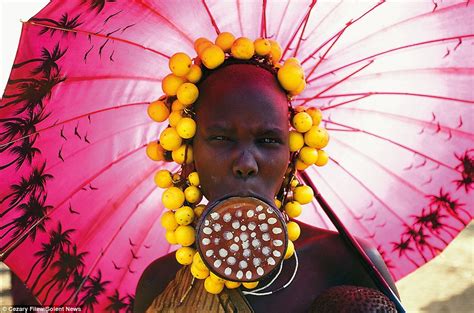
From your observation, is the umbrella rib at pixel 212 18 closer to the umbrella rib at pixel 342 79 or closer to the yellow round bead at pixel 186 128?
the yellow round bead at pixel 186 128

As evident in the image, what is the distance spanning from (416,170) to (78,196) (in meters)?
1.51

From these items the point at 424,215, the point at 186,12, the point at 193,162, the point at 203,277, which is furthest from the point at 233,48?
the point at 424,215

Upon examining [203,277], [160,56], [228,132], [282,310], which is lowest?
[282,310]

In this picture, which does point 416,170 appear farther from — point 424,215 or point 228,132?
point 228,132

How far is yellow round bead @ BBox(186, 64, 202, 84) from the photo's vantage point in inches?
97.4

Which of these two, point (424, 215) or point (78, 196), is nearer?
point (78, 196)

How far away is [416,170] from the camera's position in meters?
3.05

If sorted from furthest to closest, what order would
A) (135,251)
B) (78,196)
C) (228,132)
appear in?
(135,251)
(78,196)
(228,132)

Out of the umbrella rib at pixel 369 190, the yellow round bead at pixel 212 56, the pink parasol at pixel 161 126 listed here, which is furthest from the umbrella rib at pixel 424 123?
the yellow round bead at pixel 212 56

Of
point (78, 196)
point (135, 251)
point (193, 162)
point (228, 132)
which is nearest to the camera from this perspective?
point (228, 132)

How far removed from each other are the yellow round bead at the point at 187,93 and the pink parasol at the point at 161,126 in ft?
0.75

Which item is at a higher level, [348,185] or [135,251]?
[348,185]

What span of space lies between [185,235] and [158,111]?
487mm

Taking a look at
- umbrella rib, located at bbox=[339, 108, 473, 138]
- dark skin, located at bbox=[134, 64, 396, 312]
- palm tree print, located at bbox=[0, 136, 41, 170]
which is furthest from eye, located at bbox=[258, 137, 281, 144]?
palm tree print, located at bbox=[0, 136, 41, 170]
